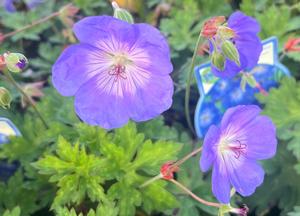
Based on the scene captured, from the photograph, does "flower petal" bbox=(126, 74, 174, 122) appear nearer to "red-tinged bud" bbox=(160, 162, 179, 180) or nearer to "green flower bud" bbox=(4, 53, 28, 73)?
"red-tinged bud" bbox=(160, 162, 179, 180)

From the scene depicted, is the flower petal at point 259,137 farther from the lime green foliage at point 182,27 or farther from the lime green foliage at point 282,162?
the lime green foliage at point 182,27

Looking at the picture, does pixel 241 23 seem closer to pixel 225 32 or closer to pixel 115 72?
pixel 225 32

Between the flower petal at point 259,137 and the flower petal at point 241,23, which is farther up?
the flower petal at point 241,23

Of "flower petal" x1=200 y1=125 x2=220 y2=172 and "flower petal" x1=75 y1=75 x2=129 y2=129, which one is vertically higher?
"flower petal" x1=75 y1=75 x2=129 y2=129

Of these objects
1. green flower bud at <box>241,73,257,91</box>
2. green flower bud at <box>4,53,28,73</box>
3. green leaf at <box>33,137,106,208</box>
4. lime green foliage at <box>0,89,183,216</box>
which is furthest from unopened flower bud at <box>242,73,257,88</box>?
green flower bud at <box>4,53,28,73</box>

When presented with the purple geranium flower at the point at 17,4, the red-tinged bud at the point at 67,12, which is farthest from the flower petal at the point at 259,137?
the purple geranium flower at the point at 17,4

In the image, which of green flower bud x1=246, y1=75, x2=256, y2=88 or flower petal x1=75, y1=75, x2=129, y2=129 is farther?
green flower bud x1=246, y1=75, x2=256, y2=88

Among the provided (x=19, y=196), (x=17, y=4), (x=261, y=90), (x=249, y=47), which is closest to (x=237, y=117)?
(x=249, y=47)
